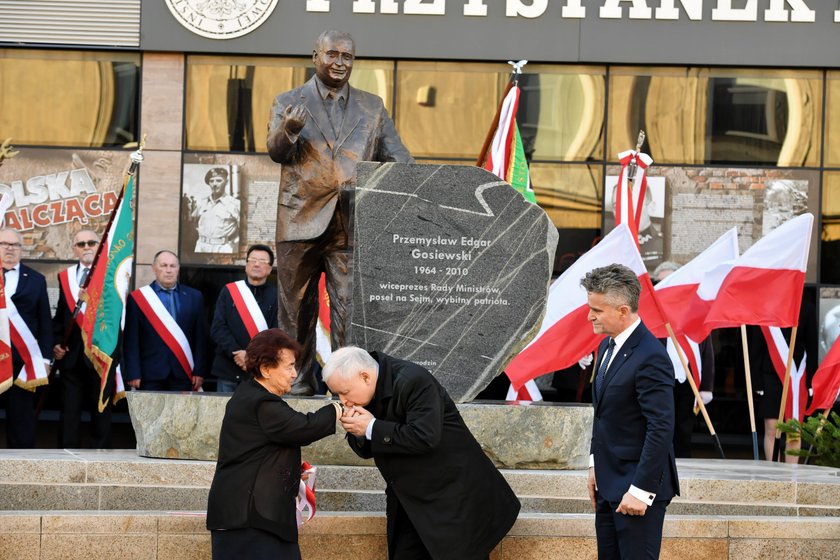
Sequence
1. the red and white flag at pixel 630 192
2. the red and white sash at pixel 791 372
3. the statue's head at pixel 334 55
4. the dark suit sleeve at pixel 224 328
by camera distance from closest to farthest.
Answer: the statue's head at pixel 334 55
the dark suit sleeve at pixel 224 328
the red and white sash at pixel 791 372
the red and white flag at pixel 630 192

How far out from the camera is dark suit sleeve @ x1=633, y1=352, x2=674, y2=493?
5895 millimetres

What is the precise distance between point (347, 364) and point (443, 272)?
223 centimetres

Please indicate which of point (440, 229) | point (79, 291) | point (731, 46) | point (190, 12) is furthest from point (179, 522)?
point (731, 46)

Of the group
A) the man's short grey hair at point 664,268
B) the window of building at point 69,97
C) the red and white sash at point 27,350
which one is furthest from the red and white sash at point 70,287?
the man's short grey hair at point 664,268

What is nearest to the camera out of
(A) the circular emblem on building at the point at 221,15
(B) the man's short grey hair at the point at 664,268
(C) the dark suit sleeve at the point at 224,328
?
(C) the dark suit sleeve at the point at 224,328

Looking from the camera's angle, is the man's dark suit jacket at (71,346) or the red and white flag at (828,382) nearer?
the red and white flag at (828,382)

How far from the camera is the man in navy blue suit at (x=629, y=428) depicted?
591 centimetres

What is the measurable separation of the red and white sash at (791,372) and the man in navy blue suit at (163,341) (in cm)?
508

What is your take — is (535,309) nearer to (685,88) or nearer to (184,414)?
(184,414)

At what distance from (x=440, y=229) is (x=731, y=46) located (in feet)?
25.0

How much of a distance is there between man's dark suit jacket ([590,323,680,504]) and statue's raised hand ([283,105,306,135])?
9.70ft

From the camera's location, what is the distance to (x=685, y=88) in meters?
15.0

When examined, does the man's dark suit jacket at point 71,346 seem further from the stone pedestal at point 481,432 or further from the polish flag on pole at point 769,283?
the polish flag on pole at point 769,283

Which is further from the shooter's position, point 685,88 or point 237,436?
point 685,88
